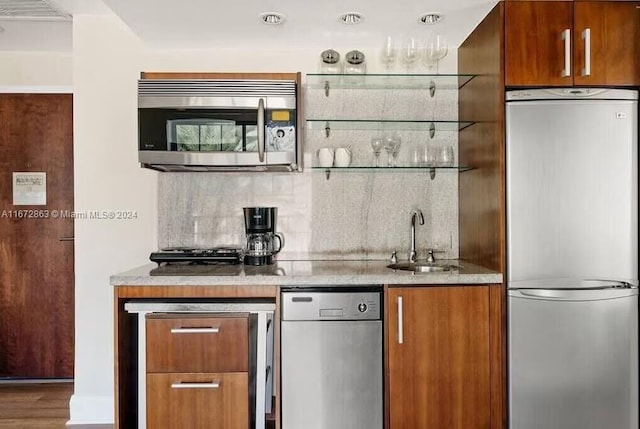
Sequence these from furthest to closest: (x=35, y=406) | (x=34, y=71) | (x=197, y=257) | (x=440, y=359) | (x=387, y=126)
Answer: (x=34, y=71) → (x=35, y=406) → (x=387, y=126) → (x=197, y=257) → (x=440, y=359)

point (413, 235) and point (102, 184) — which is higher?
point (102, 184)

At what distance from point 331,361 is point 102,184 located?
1.73 metres

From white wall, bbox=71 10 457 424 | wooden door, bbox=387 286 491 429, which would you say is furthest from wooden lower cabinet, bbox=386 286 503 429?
white wall, bbox=71 10 457 424

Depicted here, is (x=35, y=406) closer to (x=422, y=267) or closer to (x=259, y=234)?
(x=259, y=234)

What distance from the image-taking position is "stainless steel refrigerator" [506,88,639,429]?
7.18 ft

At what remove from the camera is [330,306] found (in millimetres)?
2158

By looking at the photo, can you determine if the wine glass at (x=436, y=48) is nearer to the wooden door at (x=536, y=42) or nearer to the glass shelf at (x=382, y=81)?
the glass shelf at (x=382, y=81)

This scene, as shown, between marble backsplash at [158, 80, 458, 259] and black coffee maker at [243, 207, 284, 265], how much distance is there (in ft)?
0.80

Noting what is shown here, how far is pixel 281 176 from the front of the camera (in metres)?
2.90

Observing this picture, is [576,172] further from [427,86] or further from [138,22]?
[138,22]

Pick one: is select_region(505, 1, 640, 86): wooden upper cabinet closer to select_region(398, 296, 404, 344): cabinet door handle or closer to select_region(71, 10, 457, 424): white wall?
select_region(398, 296, 404, 344): cabinet door handle

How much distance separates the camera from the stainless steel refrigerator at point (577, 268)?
219 centimetres

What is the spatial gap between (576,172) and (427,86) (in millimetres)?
1031

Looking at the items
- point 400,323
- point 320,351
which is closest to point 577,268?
point 400,323
